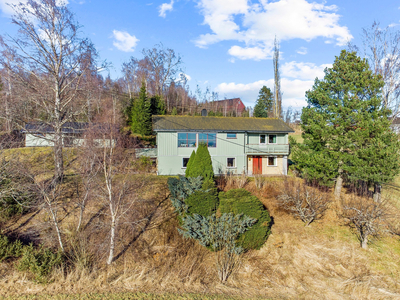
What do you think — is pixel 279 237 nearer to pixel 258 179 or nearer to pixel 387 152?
pixel 258 179

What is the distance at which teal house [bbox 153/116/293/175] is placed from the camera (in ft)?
66.9

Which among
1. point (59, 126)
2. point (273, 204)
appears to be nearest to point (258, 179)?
point (273, 204)

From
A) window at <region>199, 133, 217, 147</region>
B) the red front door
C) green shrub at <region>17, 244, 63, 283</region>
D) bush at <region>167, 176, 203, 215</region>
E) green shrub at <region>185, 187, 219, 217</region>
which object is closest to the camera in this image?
green shrub at <region>17, 244, 63, 283</region>

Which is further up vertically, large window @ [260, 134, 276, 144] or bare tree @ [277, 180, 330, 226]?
large window @ [260, 134, 276, 144]

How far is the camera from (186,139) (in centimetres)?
2084

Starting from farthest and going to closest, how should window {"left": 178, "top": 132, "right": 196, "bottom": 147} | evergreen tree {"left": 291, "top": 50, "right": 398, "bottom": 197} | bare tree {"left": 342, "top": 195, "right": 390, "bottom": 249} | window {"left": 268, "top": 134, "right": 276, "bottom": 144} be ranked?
window {"left": 268, "top": 134, "right": 276, "bottom": 144} → window {"left": 178, "top": 132, "right": 196, "bottom": 147} → evergreen tree {"left": 291, "top": 50, "right": 398, "bottom": 197} → bare tree {"left": 342, "top": 195, "right": 390, "bottom": 249}

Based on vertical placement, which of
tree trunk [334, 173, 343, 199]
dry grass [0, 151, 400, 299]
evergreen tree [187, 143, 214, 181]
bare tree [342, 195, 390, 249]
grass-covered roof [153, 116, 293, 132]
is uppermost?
grass-covered roof [153, 116, 293, 132]

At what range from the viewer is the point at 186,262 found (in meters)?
9.32

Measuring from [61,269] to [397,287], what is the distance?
11.9m

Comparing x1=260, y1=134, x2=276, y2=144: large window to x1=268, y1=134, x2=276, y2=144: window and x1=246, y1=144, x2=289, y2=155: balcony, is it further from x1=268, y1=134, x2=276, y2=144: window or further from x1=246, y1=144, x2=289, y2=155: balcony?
x1=246, y1=144, x2=289, y2=155: balcony

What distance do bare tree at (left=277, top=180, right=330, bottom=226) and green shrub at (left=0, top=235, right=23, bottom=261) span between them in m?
12.0

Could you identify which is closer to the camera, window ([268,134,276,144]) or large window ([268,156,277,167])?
large window ([268,156,277,167])

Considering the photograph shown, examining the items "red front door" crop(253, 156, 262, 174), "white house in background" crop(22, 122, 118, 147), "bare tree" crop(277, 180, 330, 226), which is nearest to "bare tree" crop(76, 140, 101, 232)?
"white house in background" crop(22, 122, 118, 147)

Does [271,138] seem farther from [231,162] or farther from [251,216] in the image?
[251,216]
